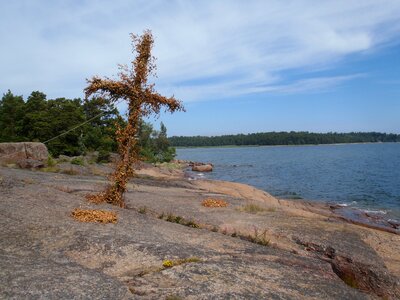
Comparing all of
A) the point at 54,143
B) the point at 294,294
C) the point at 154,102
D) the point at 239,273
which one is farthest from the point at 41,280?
the point at 54,143

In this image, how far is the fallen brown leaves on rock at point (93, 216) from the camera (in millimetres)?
10039

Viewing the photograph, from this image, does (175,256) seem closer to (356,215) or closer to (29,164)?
(29,164)

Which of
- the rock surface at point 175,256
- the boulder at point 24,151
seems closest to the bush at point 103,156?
the boulder at point 24,151

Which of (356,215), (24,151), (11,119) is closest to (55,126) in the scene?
(11,119)

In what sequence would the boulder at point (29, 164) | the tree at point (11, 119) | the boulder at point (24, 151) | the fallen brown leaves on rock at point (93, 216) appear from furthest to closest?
1. the tree at point (11, 119)
2. the boulder at point (24, 151)
3. the boulder at point (29, 164)
4. the fallen brown leaves on rock at point (93, 216)

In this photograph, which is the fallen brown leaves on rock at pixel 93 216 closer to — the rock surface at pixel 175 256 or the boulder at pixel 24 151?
the rock surface at pixel 175 256

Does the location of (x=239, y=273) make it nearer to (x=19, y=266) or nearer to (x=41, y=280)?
(x=41, y=280)

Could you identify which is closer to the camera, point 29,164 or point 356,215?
point 29,164

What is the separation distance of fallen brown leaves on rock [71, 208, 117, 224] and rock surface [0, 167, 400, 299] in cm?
23

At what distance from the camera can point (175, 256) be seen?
7.88m

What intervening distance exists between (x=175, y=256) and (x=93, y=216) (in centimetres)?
336

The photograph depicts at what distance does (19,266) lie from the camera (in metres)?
6.55

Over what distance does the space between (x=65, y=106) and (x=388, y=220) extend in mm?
45638

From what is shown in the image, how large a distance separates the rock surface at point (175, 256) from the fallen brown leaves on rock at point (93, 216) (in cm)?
23
